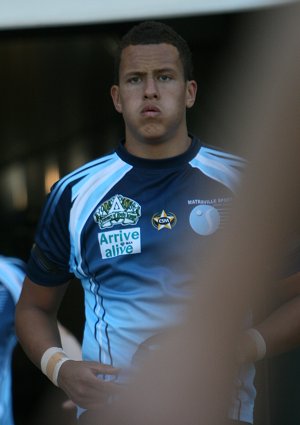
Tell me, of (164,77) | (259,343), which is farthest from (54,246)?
(259,343)

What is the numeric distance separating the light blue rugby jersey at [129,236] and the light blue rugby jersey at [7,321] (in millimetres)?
741

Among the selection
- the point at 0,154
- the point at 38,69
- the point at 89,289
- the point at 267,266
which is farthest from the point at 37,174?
the point at 267,266

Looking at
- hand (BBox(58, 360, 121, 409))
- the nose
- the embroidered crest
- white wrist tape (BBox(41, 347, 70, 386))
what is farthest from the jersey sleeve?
the nose

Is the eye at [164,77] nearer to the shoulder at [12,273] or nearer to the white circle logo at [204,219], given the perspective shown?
the white circle logo at [204,219]

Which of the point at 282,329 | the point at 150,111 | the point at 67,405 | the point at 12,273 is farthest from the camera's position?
the point at 12,273

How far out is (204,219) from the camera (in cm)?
205

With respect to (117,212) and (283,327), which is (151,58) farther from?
(283,327)

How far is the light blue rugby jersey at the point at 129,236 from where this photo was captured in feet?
6.57

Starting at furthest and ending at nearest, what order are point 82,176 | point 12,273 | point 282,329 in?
point 12,273, point 82,176, point 282,329

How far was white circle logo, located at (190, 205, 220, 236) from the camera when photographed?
6.54 feet

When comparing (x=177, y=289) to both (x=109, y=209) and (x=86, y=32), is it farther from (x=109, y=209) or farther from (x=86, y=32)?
(x=86, y=32)

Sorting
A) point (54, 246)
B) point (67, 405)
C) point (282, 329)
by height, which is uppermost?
point (54, 246)

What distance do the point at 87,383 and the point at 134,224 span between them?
49cm

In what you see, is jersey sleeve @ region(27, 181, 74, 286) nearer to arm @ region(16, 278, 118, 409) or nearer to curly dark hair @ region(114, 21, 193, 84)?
arm @ region(16, 278, 118, 409)
